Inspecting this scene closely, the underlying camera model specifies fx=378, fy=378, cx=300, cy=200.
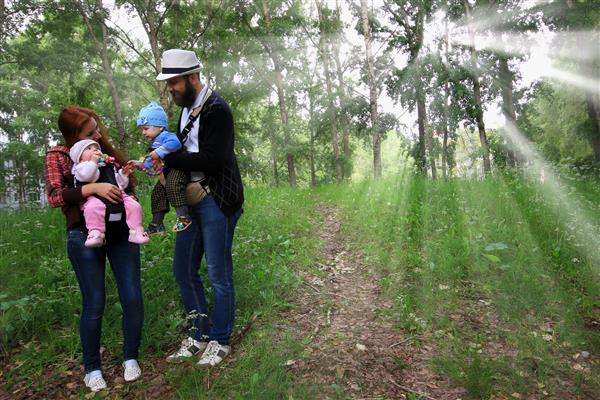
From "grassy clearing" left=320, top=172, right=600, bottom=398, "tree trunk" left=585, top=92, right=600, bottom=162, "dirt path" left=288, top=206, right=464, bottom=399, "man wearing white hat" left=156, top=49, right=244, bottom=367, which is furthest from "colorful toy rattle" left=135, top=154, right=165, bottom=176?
"tree trunk" left=585, top=92, right=600, bottom=162

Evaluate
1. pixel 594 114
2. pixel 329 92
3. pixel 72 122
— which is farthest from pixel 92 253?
pixel 594 114

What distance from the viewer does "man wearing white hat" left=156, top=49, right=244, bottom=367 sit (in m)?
3.00

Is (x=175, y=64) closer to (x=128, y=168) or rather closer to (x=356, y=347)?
(x=128, y=168)

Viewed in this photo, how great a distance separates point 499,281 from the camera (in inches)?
175

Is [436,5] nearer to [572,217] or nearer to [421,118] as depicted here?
[421,118]

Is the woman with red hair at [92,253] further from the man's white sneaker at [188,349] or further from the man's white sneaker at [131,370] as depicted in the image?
the man's white sneaker at [188,349]

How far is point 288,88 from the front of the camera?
2027cm

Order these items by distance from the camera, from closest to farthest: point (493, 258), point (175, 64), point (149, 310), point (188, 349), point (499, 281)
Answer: point (175, 64)
point (188, 349)
point (149, 310)
point (499, 281)
point (493, 258)

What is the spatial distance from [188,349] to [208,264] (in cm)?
89

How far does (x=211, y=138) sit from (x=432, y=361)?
2.69 meters

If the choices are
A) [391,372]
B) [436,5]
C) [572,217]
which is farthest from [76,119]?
[436,5]

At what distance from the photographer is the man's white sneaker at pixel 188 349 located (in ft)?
11.3

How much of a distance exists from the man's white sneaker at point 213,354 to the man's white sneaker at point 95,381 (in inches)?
31.2

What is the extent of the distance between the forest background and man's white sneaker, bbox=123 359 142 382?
143 mm
